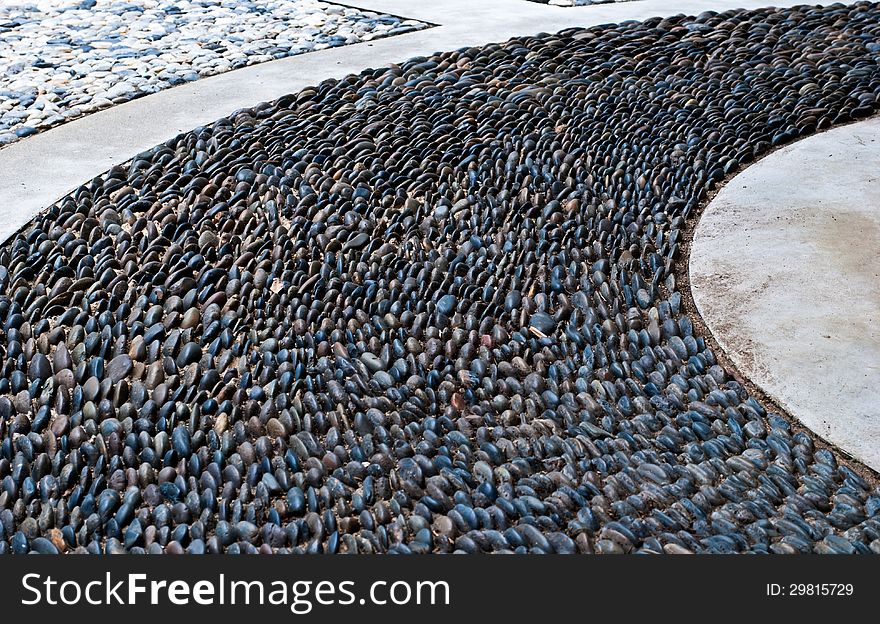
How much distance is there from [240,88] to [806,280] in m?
3.12

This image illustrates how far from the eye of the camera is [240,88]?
5078 mm

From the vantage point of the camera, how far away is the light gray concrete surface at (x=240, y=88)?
413cm

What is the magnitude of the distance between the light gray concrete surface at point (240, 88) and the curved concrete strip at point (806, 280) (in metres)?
2.16

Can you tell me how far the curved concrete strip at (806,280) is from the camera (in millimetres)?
2828

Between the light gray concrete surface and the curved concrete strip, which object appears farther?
the light gray concrete surface

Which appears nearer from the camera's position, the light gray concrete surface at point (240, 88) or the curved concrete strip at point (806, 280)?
the curved concrete strip at point (806, 280)

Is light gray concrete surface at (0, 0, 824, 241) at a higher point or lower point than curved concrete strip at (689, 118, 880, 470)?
higher

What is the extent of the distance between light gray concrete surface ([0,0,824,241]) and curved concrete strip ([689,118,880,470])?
216 cm

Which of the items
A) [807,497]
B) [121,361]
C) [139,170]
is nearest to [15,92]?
[139,170]

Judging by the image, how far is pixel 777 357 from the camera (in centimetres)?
300

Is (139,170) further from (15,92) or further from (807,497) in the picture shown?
(807,497)

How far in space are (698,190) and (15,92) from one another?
358 cm

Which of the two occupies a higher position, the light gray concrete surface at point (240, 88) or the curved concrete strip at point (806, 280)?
the light gray concrete surface at point (240, 88)

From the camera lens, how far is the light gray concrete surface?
4131 mm
